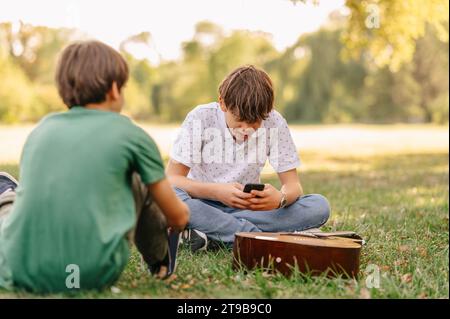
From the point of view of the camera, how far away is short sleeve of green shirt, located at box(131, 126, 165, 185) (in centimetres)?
271

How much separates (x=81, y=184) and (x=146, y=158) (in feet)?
0.92

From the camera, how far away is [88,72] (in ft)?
8.96

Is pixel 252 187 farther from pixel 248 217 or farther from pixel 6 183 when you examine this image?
pixel 6 183

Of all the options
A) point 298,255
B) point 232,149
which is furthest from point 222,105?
point 298,255

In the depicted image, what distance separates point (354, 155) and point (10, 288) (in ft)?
45.8

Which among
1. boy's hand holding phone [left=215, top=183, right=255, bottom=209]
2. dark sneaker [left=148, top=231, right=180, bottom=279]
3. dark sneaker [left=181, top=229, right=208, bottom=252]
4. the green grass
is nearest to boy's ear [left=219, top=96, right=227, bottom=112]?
boy's hand holding phone [left=215, top=183, right=255, bottom=209]

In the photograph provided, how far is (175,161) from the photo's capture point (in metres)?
4.04

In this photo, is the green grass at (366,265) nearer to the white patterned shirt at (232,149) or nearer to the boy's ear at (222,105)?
the white patterned shirt at (232,149)

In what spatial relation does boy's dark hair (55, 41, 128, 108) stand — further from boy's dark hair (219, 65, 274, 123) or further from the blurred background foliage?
the blurred background foliage

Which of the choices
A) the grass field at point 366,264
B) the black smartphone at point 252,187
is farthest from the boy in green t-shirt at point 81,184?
the black smartphone at point 252,187

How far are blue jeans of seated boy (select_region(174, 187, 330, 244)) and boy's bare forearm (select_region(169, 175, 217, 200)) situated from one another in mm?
37
